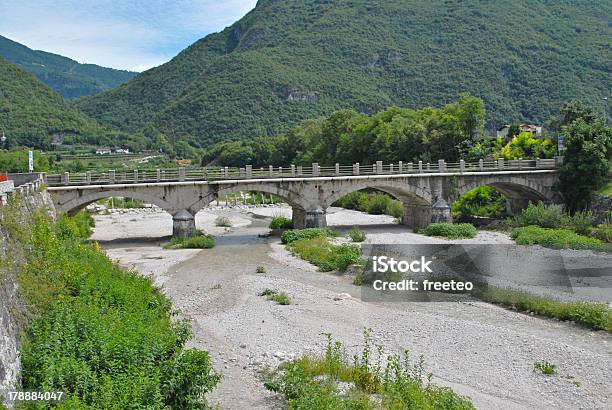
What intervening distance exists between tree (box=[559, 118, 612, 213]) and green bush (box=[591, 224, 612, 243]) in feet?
20.0

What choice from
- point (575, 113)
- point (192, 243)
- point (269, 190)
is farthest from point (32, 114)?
point (575, 113)

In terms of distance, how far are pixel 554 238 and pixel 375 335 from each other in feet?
74.4

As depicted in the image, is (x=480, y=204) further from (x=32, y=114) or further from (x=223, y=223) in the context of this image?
(x=32, y=114)

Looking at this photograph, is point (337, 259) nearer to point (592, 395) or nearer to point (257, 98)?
point (592, 395)

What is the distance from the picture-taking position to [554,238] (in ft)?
119

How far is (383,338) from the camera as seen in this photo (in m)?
18.5

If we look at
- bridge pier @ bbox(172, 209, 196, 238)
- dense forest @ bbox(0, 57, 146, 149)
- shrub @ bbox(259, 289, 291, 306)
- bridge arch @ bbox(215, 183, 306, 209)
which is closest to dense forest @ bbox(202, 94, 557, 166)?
bridge arch @ bbox(215, 183, 306, 209)

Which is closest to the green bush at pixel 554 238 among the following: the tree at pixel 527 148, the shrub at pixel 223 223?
the tree at pixel 527 148

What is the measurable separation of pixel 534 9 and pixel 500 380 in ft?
617

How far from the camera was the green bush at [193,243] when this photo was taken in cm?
3991

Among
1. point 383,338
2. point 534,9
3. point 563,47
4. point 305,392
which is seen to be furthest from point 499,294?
point 534,9

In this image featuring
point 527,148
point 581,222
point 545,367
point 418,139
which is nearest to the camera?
point 545,367

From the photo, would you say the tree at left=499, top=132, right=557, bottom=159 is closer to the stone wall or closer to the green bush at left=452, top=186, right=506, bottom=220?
the green bush at left=452, top=186, right=506, bottom=220

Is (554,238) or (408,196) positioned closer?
(554,238)
